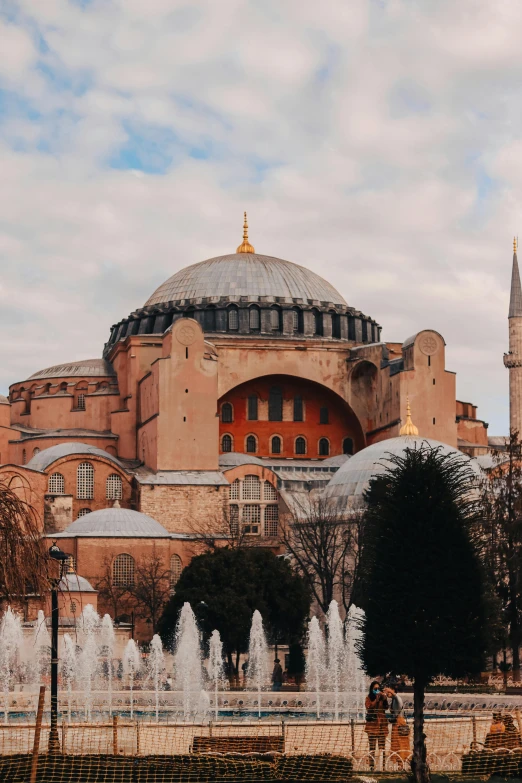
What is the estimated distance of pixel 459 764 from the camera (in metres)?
17.0

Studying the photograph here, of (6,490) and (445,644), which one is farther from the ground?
(6,490)

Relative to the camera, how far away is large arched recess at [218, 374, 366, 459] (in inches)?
2179

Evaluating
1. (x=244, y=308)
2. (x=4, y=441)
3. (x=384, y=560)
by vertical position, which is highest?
(x=244, y=308)

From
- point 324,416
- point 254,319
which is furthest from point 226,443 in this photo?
point 254,319

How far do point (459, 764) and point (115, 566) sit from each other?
2850 cm

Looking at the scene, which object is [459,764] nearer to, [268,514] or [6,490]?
[6,490]

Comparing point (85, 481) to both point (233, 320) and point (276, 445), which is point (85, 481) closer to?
point (276, 445)

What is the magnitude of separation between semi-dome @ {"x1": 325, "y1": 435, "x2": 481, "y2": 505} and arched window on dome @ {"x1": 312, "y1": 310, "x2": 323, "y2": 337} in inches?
368

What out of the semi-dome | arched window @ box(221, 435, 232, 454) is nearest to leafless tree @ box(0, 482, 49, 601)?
the semi-dome

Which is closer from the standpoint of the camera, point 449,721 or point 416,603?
point 416,603

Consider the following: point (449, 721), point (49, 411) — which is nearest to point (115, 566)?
Answer: point (49, 411)

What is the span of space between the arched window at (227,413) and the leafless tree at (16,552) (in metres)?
40.0

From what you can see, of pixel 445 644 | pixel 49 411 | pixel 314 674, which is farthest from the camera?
pixel 49 411

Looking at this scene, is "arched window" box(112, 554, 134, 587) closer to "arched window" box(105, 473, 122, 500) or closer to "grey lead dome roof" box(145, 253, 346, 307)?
"arched window" box(105, 473, 122, 500)
